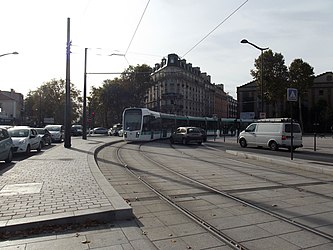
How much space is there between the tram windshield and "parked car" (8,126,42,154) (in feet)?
35.2

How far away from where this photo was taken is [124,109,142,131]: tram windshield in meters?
29.0

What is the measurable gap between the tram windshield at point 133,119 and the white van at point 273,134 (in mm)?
9523

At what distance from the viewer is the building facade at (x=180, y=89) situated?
317 feet

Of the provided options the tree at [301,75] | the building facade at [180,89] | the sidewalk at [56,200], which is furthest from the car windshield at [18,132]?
the building facade at [180,89]

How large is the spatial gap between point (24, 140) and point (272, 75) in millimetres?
56517

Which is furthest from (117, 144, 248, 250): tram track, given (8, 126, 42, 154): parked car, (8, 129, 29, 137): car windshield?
(8, 129, 29, 137): car windshield

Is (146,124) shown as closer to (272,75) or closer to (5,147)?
(5,147)

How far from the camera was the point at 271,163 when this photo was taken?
14.0m

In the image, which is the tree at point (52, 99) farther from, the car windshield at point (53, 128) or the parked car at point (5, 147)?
the parked car at point (5, 147)

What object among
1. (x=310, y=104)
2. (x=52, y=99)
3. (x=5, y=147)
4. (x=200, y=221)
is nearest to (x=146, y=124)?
(x=5, y=147)

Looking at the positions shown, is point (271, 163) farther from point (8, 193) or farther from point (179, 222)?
point (8, 193)

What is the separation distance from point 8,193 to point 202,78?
115994 mm

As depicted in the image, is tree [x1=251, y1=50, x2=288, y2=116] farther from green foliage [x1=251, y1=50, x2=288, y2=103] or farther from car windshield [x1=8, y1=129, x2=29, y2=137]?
car windshield [x1=8, y1=129, x2=29, y2=137]

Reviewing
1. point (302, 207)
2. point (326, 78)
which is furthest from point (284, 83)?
point (302, 207)
